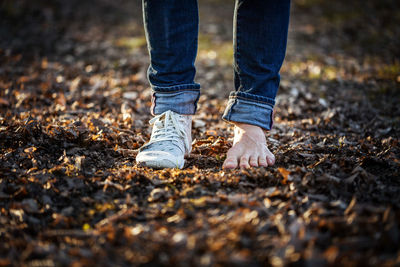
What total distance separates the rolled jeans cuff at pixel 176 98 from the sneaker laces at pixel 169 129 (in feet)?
0.15

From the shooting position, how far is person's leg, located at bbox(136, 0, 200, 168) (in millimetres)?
1923

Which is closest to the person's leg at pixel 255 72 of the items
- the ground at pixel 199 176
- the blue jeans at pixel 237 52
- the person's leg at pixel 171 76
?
the blue jeans at pixel 237 52

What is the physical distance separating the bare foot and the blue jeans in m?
0.07

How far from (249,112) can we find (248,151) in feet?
0.88

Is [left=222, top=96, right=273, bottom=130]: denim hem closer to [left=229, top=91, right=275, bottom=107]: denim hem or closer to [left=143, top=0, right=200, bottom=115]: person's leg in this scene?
[left=229, top=91, right=275, bottom=107]: denim hem

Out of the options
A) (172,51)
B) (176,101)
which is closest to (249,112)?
(176,101)

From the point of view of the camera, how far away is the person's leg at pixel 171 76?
6.31 ft

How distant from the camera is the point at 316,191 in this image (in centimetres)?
162

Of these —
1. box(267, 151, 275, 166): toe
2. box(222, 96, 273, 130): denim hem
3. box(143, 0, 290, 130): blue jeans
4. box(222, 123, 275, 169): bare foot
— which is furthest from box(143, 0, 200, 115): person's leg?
box(267, 151, 275, 166): toe

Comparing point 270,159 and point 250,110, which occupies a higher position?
point 250,110

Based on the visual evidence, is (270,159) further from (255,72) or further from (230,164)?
(255,72)

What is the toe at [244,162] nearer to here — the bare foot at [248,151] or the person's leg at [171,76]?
the bare foot at [248,151]

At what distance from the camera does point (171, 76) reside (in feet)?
6.72

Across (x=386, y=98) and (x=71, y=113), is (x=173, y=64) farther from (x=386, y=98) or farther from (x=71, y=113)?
(x=386, y=98)
